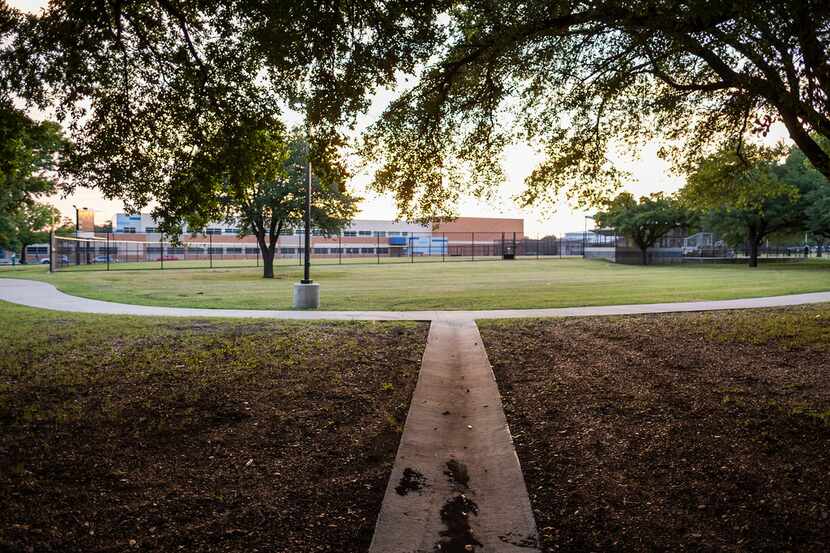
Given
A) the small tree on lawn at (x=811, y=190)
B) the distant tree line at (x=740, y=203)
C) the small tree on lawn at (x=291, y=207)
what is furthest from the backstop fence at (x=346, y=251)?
the small tree on lawn at (x=811, y=190)

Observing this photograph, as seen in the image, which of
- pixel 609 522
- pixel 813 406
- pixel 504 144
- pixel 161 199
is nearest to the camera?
pixel 609 522

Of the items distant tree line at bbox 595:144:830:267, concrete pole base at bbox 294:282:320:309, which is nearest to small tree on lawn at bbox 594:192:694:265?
distant tree line at bbox 595:144:830:267

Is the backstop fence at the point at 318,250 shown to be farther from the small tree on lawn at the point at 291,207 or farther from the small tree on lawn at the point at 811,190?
the small tree on lawn at the point at 811,190

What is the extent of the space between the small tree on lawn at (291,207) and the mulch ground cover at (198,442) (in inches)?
736

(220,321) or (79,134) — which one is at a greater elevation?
(79,134)

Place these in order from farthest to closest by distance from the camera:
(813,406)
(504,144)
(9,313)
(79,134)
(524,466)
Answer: (9,313), (504,144), (79,134), (813,406), (524,466)

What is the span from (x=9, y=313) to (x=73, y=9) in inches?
375

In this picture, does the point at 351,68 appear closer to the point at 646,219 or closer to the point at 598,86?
the point at 598,86

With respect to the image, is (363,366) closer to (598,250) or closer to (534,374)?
(534,374)

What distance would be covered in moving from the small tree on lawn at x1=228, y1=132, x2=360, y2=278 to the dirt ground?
20578mm

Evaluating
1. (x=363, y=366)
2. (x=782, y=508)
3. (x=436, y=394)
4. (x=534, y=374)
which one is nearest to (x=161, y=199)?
(x=363, y=366)

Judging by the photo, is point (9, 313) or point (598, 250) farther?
point (598, 250)

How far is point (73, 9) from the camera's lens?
7621 mm

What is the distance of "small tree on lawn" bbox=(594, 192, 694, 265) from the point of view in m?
46.5
